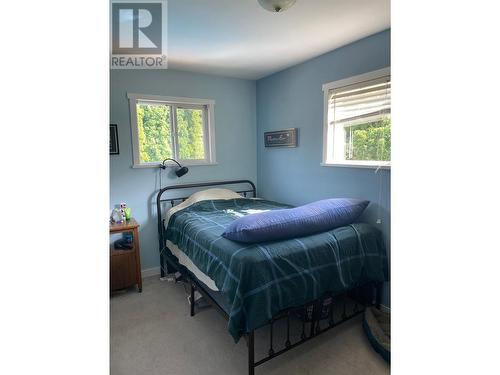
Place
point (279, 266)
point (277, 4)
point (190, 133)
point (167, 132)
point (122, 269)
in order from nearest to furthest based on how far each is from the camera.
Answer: point (277, 4) → point (279, 266) → point (122, 269) → point (167, 132) → point (190, 133)

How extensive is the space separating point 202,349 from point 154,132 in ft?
7.91

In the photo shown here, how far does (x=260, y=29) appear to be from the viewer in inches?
90.7

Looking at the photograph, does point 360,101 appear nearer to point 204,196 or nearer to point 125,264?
point 204,196

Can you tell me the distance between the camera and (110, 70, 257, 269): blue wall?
312cm

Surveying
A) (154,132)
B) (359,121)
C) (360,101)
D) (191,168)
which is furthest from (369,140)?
(154,132)

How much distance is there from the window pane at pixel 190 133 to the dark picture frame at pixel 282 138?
874 mm

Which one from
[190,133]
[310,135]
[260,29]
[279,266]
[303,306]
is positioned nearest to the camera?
[279,266]

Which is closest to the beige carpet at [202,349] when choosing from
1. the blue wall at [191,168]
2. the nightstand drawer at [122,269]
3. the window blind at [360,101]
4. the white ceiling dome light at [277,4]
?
the nightstand drawer at [122,269]

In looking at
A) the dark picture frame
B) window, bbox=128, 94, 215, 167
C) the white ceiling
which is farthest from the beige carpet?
the white ceiling

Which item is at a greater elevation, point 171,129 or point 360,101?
point 360,101

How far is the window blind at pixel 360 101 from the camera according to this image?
246cm
